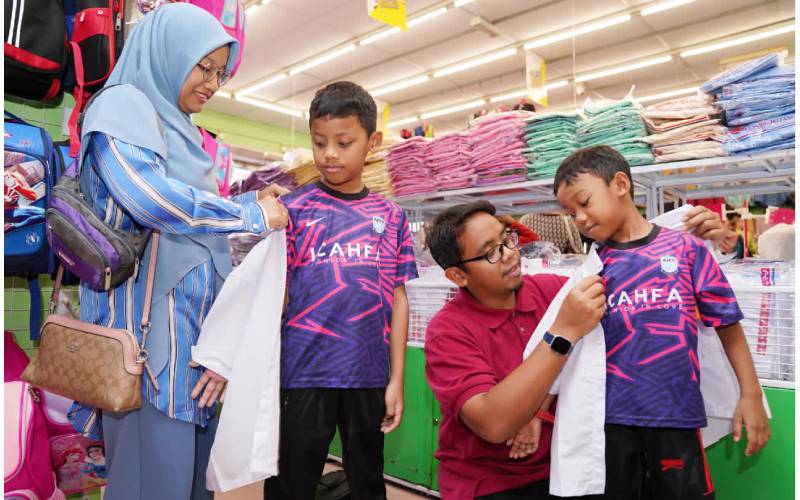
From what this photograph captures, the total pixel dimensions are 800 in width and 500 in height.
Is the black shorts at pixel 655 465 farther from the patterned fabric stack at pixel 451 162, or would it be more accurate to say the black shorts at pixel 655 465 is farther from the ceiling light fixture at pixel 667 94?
the ceiling light fixture at pixel 667 94

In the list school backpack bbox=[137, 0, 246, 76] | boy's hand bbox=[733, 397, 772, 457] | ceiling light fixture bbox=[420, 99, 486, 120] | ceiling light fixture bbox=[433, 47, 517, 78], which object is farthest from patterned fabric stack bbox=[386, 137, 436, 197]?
ceiling light fixture bbox=[420, 99, 486, 120]

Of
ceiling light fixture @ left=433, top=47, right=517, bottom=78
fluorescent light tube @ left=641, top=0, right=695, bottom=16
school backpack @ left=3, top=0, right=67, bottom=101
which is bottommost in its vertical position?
school backpack @ left=3, top=0, right=67, bottom=101

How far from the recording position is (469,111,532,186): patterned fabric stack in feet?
8.04

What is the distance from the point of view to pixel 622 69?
8.38 meters

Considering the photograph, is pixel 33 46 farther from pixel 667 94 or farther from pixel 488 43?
pixel 667 94

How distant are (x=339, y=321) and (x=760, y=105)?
1.65 meters

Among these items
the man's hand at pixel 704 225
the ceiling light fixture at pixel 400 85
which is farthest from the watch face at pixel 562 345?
the ceiling light fixture at pixel 400 85

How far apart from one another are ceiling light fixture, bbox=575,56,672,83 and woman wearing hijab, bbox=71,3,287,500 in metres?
8.23

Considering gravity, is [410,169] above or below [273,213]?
above

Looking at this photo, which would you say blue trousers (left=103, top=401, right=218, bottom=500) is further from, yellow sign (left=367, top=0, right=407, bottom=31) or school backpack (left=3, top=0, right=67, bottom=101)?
yellow sign (left=367, top=0, right=407, bottom=31)

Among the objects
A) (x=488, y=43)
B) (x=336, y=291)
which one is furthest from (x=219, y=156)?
(x=488, y=43)

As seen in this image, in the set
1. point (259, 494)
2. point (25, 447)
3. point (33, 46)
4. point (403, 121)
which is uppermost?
point (403, 121)

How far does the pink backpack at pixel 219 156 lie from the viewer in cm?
191

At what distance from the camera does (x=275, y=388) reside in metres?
1.42
